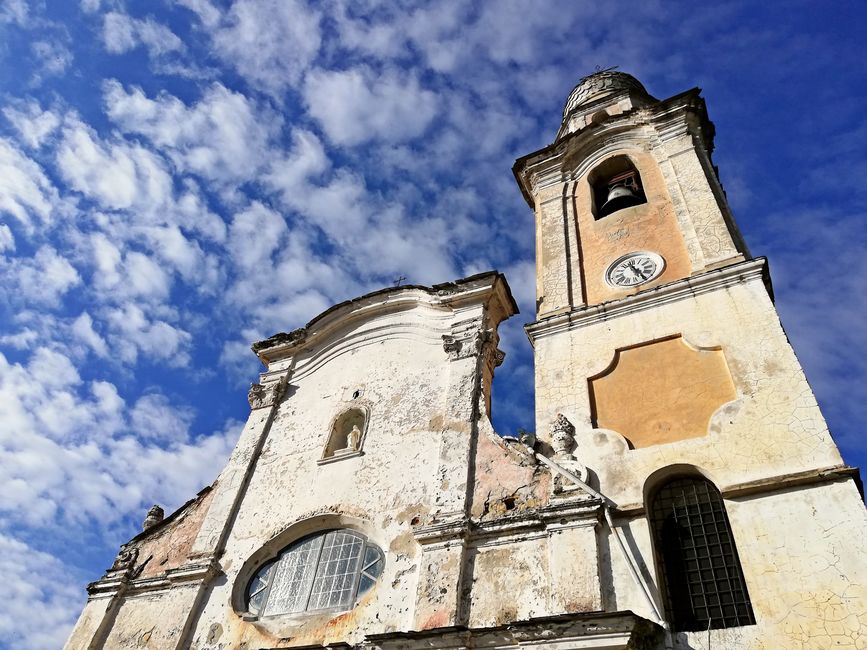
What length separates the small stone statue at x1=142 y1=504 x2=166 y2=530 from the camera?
35.5 ft

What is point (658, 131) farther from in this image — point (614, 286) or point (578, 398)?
point (578, 398)

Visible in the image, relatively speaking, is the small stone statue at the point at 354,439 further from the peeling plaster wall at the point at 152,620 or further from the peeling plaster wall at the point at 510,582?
the peeling plaster wall at the point at 510,582

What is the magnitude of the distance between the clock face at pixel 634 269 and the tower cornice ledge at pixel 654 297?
1.97ft

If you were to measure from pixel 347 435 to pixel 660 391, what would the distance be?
4.83m

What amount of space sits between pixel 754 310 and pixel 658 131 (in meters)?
5.21

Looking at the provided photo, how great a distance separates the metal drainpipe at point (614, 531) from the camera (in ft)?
20.0

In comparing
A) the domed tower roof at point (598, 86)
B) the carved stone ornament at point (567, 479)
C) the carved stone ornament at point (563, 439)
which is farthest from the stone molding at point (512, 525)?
the domed tower roof at point (598, 86)

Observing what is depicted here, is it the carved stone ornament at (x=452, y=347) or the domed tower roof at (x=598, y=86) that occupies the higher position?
the domed tower roof at (x=598, y=86)

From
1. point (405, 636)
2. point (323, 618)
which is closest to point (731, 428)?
point (405, 636)

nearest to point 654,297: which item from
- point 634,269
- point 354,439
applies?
point 634,269

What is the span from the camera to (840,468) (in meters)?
6.26

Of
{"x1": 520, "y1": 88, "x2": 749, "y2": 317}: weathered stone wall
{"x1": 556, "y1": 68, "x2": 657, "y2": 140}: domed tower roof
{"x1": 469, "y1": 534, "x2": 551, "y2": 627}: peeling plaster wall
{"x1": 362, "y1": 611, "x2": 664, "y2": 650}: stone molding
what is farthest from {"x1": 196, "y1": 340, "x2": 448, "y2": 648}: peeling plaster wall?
{"x1": 556, "y1": 68, "x2": 657, "y2": 140}: domed tower roof

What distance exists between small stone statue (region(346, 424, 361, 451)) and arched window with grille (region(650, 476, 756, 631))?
4.34 meters

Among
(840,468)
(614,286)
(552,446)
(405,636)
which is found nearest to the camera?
(840,468)
